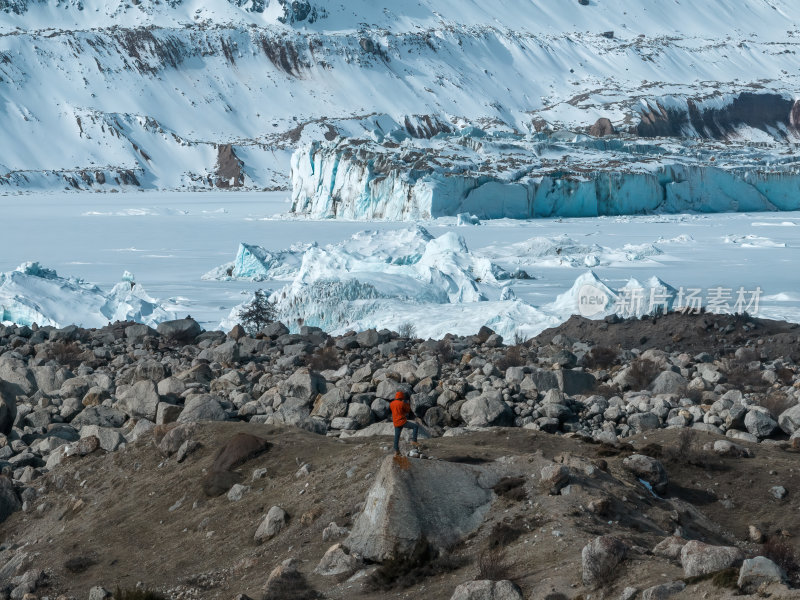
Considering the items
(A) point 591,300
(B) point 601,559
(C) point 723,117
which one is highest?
(C) point 723,117

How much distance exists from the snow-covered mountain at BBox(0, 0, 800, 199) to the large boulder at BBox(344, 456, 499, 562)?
66281 millimetres

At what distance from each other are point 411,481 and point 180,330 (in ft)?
29.7

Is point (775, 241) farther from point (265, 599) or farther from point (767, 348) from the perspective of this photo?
point (265, 599)

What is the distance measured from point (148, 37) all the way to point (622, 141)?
224ft

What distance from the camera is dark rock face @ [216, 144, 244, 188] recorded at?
77.3m

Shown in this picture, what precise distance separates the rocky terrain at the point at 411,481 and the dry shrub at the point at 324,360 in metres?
0.50

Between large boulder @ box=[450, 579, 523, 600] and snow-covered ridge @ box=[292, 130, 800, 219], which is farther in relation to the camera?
snow-covered ridge @ box=[292, 130, 800, 219]

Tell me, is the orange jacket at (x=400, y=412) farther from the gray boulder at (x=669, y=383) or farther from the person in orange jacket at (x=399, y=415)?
the gray boulder at (x=669, y=383)

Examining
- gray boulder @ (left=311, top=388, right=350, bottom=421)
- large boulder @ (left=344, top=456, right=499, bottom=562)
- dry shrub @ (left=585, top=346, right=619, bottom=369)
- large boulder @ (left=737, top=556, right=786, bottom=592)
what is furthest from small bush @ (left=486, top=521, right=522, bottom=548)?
dry shrub @ (left=585, top=346, right=619, bottom=369)

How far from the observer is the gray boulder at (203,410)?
24.9ft

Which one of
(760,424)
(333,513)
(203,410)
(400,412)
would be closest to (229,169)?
(203,410)

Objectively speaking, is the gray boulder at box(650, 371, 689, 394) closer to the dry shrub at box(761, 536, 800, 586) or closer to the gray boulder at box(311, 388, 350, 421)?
the gray boulder at box(311, 388, 350, 421)

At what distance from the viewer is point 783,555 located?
4.58 metres

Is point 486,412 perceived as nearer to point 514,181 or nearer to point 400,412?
point 400,412
